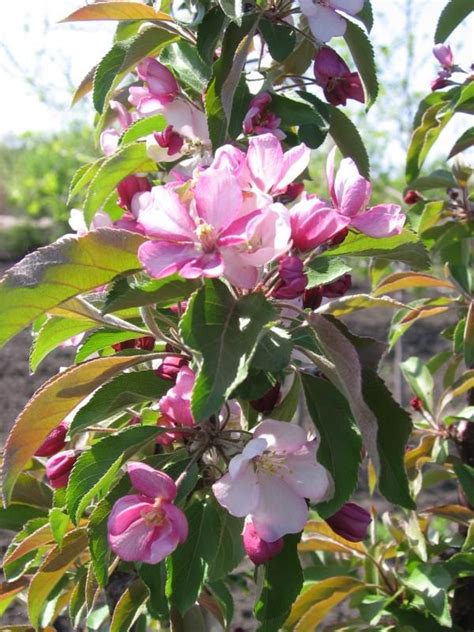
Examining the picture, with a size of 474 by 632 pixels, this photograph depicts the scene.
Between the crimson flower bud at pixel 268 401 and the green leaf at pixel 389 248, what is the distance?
0.19m

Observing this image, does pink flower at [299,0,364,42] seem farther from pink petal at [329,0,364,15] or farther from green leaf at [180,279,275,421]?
green leaf at [180,279,275,421]

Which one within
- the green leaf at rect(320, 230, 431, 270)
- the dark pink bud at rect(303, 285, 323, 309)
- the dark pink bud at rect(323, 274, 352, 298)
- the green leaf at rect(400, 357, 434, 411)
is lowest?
the green leaf at rect(400, 357, 434, 411)

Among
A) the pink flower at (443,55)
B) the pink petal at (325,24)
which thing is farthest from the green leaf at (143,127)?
the pink flower at (443,55)

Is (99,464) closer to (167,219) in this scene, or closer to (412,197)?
(167,219)

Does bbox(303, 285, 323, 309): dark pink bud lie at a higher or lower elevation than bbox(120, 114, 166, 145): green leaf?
lower

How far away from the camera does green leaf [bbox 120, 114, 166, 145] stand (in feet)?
4.46

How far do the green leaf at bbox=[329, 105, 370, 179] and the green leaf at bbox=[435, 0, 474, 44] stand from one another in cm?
44

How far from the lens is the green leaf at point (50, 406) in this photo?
1111 millimetres

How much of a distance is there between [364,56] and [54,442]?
29.1 inches

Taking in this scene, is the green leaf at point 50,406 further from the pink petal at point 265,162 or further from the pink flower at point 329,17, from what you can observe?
the pink flower at point 329,17

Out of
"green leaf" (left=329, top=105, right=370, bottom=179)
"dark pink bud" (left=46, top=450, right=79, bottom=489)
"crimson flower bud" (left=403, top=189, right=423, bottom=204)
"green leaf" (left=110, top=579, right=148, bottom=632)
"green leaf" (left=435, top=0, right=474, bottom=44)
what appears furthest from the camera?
"crimson flower bud" (left=403, top=189, right=423, bottom=204)

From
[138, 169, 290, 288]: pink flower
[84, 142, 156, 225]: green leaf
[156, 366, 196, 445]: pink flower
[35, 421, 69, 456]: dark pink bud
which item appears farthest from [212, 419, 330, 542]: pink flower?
[84, 142, 156, 225]: green leaf

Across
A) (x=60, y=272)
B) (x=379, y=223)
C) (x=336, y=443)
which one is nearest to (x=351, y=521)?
(x=336, y=443)

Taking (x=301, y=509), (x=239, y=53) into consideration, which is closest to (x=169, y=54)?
(x=239, y=53)
